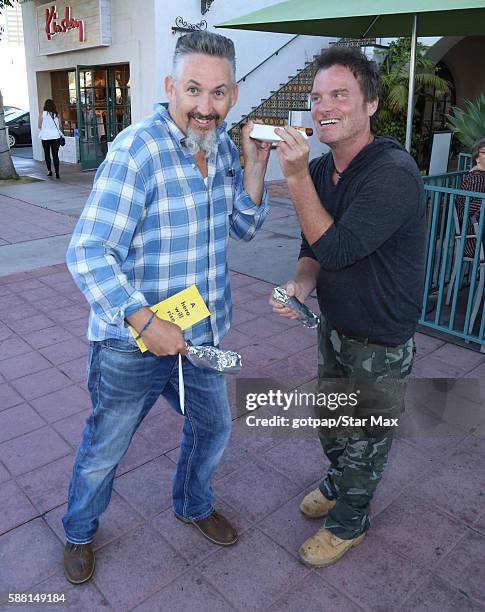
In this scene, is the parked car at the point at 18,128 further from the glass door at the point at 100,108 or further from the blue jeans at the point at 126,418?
the blue jeans at the point at 126,418

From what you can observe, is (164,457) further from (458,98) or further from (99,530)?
(458,98)

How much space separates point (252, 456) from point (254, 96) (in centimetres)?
1106

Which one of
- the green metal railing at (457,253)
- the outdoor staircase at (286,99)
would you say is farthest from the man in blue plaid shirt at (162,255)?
the outdoor staircase at (286,99)

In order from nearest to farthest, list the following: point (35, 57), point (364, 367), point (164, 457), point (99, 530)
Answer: point (364, 367)
point (99, 530)
point (164, 457)
point (35, 57)

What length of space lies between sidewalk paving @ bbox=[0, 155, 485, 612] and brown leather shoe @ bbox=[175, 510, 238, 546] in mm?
37

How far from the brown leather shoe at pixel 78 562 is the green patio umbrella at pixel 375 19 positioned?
345cm

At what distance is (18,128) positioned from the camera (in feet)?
63.2

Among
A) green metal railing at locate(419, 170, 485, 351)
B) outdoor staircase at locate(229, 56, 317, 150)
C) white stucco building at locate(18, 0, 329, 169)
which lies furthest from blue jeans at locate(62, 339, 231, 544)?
outdoor staircase at locate(229, 56, 317, 150)

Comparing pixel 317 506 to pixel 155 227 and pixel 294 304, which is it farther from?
pixel 155 227

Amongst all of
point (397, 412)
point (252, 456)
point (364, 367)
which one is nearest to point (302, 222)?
point (364, 367)

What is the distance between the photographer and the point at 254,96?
12656 mm

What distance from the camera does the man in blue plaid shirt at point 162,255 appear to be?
174 centimetres

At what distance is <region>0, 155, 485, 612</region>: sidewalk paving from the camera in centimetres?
219

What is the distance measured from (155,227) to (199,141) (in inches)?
12.6
